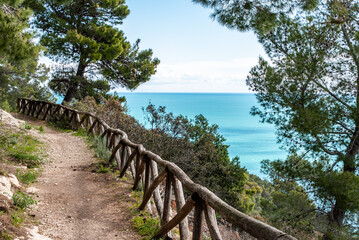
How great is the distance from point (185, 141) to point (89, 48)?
33.1 ft

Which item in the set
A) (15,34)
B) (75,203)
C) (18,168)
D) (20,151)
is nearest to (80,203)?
(75,203)

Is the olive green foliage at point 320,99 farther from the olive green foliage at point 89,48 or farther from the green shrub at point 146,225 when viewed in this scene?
the olive green foliage at point 89,48

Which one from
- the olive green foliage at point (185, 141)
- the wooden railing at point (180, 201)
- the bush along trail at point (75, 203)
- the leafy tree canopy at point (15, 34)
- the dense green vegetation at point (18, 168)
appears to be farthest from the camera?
the olive green foliage at point (185, 141)

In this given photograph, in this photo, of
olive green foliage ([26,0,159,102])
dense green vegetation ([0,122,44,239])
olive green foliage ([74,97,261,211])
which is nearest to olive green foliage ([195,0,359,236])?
olive green foliage ([74,97,261,211])

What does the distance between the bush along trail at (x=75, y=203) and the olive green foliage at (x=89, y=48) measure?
40.0ft

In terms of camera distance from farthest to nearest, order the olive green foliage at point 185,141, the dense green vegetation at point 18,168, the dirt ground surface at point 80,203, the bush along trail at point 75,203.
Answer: the olive green foliage at point 185,141
the dirt ground surface at point 80,203
the bush along trail at point 75,203
the dense green vegetation at point 18,168

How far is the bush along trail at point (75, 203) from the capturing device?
14.5ft

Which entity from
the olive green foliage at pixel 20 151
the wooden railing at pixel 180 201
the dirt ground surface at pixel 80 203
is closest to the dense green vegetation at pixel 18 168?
the olive green foliage at pixel 20 151

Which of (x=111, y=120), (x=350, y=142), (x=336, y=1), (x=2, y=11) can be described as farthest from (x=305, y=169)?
(x=2, y=11)

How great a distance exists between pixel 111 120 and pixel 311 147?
7.76 m

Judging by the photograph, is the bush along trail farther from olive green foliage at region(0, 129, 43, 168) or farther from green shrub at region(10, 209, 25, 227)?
olive green foliage at region(0, 129, 43, 168)

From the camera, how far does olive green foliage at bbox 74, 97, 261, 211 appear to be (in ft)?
39.0

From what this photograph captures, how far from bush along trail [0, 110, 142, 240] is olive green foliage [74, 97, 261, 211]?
11.5ft

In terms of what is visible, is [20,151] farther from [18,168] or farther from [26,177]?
[26,177]
